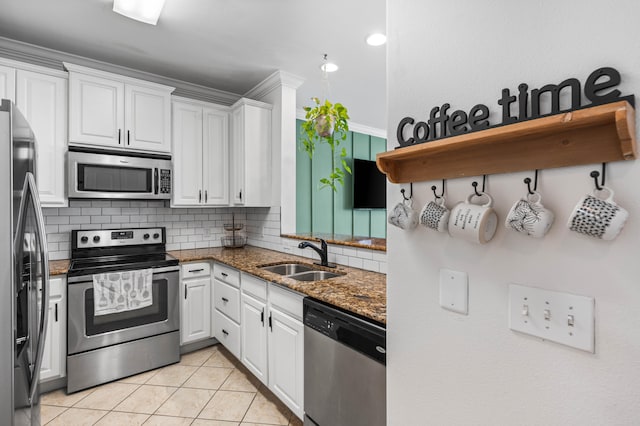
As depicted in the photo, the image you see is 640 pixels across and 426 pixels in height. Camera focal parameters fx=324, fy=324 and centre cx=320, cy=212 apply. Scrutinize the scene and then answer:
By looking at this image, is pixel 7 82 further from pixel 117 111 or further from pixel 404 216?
pixel 404 216

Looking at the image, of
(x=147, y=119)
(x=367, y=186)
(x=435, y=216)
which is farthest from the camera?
(x=367, y=186)

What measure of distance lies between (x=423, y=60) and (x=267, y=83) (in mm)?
2541

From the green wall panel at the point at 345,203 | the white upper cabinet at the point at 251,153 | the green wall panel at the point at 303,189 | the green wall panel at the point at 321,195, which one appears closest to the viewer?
the white upper cabinet at the point at 251,153

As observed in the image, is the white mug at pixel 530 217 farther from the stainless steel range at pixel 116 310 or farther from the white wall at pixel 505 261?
the stainless steel range at pixel 116 310

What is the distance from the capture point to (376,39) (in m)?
2.48

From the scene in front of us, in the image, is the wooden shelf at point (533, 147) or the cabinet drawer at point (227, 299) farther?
the cabinet drawer at point (227, 299)

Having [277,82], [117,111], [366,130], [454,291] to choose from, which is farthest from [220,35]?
[366,130]

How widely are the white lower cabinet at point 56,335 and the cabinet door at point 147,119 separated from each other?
122 centimetres

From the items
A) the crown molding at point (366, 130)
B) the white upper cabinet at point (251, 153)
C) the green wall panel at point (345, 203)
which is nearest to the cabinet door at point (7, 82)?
the white upper cabinet at point (251, 153)

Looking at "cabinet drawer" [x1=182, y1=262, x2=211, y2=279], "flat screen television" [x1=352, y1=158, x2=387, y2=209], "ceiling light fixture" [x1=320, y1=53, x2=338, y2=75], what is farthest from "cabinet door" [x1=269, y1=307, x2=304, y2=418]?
"flat screen television" [x1=352, y1=158, x2=387, y2=209]

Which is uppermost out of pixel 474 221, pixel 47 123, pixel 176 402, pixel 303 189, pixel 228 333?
pixel 47 123

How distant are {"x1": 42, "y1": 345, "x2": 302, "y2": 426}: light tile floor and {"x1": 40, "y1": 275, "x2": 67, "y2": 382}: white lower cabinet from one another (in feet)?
0.63

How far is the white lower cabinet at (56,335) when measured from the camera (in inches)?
87.7

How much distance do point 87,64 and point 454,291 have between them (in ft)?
11.3
